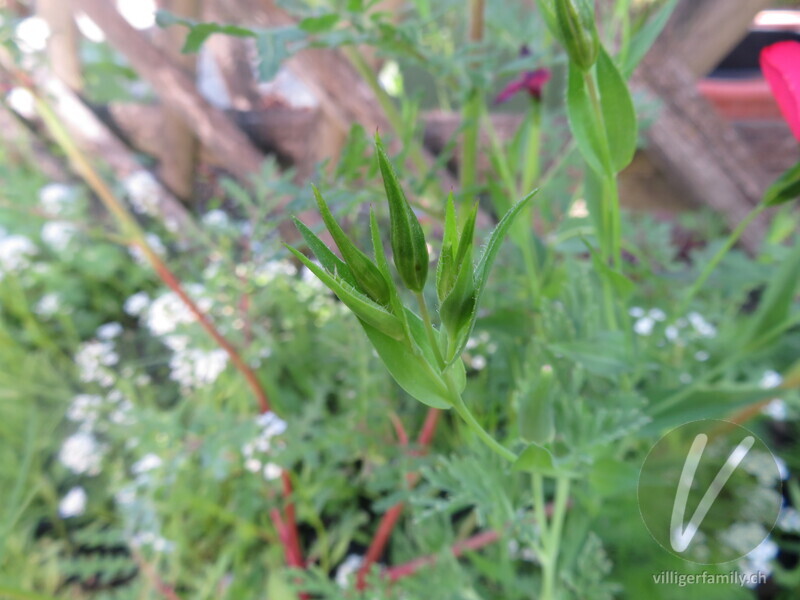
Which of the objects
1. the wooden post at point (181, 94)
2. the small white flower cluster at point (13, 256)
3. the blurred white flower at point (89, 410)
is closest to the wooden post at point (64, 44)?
the wooden post at point (181, 94)

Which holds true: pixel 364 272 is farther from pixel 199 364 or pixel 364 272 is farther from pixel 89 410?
pixel 89 410

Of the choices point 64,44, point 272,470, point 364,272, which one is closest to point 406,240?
point 364,272

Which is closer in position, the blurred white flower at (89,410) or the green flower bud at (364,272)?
the green flower bud at (364,272)

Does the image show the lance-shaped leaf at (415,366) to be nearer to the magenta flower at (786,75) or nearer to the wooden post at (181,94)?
the magenta flower at (786,75)

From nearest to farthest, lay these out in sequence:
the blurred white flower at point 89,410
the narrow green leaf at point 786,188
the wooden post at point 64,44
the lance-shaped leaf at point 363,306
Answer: the lance-shaped leaf at point 363,306 < the narrow green leaf at point 786,188 < the blurred white flower at point 89,410 < the wooden post at point 64,44

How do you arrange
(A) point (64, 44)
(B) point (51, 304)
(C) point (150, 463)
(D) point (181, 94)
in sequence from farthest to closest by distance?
(A) point (64, 44)
(D) point (181, 94)
(B) point (51, 304)
(C) point (150, 463)

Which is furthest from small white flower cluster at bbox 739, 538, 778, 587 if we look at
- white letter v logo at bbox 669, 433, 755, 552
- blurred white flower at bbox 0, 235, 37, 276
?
blurred white flower at bbox 0, 235, 37, 276
